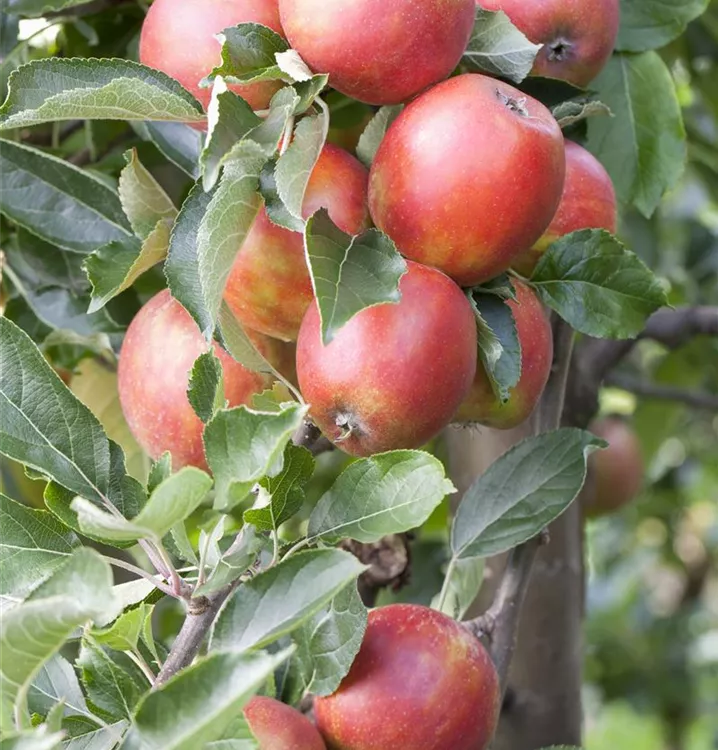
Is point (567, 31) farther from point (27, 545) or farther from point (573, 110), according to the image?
point (27, 545)

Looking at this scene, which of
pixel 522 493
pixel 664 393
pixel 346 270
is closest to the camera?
pixel 346 270

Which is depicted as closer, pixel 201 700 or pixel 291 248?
pixel 201 700

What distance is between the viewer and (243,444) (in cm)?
47

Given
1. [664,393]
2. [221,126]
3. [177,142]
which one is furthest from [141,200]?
[664,393]

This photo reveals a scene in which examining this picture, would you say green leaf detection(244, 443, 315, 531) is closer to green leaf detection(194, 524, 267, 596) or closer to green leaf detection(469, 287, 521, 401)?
green leaf detection(194, 524, 267, 596)

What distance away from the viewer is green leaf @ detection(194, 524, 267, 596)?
52 cm

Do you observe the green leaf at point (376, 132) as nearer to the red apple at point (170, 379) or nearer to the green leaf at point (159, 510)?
the red apple at point (170, 379)

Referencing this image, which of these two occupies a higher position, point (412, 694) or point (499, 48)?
point (499, 48)

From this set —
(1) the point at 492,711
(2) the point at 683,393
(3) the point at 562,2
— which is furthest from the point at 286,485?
(2) the point at 683,393

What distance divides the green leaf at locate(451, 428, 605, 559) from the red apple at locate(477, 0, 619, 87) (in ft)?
0.79

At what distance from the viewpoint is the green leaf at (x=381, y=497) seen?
516 mm

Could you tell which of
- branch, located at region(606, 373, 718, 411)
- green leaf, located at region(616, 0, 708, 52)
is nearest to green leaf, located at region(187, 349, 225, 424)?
green leaf, located at region(616, 0, 708, 52)

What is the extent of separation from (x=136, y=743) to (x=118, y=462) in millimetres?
173

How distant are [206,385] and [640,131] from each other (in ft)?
1.85
